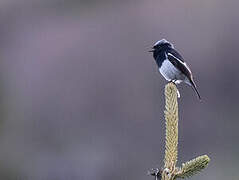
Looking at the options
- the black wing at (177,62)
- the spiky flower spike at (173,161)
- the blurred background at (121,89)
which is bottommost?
the spiky flower spike at (173,161)

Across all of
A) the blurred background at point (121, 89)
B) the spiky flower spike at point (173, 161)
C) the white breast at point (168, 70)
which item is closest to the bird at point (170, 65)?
the white breast at point (168, 70)

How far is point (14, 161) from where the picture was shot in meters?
7.29

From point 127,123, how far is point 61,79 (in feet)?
8.08

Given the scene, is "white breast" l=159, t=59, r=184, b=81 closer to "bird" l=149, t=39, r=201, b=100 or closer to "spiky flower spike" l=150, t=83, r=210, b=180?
"bird" l=149, t=39, r=201, b=100

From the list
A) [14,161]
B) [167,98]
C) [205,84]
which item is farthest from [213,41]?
[167,98]

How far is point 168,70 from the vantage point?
6660 mm

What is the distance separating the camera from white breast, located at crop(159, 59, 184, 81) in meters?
6.65

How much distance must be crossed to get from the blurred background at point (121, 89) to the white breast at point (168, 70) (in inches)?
262

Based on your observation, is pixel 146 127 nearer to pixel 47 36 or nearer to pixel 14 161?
pixel 47 36

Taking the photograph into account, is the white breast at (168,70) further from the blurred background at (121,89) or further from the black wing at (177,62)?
the blurred background at (121,89)

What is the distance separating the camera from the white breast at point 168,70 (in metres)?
6.65

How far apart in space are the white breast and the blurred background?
6647 millimetres

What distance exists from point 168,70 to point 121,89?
11.8 m

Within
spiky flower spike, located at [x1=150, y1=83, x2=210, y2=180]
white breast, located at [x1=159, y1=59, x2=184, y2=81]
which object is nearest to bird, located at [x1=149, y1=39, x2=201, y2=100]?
white breast, located at [x1=159, y1=59, x2=184, y2=81]
